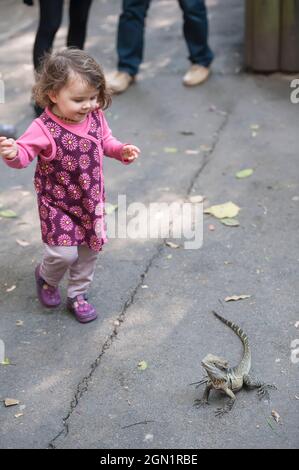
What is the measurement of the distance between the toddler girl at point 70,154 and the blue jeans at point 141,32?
10.6ft

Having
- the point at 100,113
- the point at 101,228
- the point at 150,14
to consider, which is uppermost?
the point at 100,113

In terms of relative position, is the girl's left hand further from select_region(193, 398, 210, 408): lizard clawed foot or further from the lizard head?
select_region(193, 398, 210, 408): lizard clawed foot

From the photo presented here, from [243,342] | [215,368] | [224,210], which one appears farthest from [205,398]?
[224,210]

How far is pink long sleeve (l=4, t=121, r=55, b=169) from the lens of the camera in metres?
3.37

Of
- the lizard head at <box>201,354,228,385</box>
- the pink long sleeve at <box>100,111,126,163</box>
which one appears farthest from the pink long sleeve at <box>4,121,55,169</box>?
the lizard head at <box>201,354,228,385</box>

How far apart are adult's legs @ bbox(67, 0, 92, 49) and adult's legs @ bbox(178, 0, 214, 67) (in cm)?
90

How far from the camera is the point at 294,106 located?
6.38m

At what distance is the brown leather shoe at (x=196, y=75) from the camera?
22.6ft

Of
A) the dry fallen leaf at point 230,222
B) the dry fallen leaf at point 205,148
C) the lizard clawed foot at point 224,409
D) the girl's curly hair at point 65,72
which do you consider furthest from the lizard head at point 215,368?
the dry fallen leaf at point 205,148

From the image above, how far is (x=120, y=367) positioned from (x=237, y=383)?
1.85 feet

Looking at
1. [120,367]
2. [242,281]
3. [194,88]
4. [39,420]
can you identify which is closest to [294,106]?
[194,88]

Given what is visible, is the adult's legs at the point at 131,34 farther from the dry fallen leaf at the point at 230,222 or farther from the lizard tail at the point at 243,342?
the lizard tail at the point at 243,342
